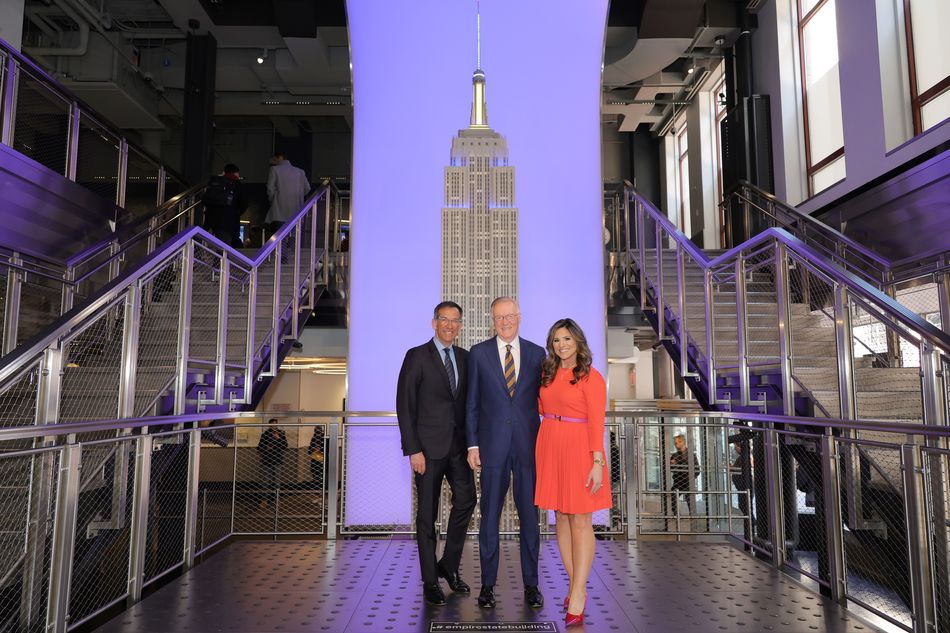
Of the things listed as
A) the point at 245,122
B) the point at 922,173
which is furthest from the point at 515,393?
the point at 245,122

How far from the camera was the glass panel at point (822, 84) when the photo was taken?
927 cm

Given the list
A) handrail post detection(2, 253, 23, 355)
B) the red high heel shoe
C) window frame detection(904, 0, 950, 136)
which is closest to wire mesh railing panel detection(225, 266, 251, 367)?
handrail post detection(2, 253, 23, 355)

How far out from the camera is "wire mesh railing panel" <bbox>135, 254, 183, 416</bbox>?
16.3 feet

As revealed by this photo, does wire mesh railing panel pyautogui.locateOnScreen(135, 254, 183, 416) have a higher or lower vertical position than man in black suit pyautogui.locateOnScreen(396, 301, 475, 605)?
higher

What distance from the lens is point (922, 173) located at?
683 cm

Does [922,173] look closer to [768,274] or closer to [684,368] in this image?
[768,274]

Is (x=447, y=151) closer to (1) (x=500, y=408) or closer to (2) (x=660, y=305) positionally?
(2) (x=660, y=305)

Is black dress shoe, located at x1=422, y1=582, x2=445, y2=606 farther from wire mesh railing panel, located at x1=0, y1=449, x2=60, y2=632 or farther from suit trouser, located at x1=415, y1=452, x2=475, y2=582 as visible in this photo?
wire mesh railing panel, located at x1=0, y1=449, x2=60, y2=632

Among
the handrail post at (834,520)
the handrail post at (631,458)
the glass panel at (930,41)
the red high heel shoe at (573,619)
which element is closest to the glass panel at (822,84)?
the glass panel at (930,41)

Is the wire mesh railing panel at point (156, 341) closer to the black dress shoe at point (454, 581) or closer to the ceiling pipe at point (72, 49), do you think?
the black dress shoe at point (454, 581)

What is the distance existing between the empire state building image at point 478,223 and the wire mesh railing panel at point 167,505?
233 cm

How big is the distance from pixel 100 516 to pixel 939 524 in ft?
14.6

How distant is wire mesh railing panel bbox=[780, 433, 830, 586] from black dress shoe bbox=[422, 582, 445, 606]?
2.10 m

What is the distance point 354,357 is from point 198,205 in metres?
4.60
